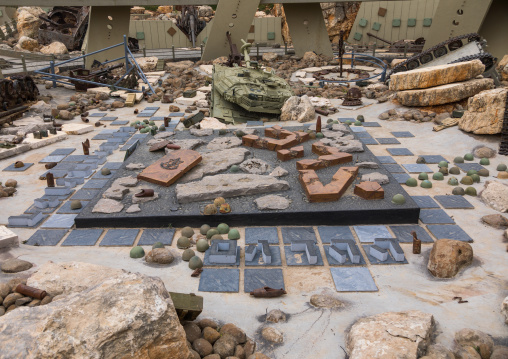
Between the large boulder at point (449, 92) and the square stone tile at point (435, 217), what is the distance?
15.8 feet

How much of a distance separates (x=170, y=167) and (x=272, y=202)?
Result: 172 centimetres

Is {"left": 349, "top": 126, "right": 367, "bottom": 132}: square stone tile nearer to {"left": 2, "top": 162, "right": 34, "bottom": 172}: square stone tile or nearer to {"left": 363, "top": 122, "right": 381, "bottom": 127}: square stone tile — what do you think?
{"left": 363, "top": 122, "right": 381, "bottom": 127}: square stone tile

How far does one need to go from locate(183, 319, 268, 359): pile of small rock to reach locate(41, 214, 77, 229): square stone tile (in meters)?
2.69

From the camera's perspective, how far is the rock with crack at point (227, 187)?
5648 millimetres

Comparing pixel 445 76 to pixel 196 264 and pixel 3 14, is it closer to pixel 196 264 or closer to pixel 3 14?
pixel 196 264

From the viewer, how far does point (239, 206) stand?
5504mm

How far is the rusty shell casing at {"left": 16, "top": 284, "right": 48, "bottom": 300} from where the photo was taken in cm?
362

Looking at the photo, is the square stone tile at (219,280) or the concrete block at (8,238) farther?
the concrete block at (8,238)

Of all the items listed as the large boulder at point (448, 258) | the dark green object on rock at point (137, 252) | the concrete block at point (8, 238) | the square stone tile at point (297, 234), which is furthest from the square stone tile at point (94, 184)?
the large boulder at point (448, 258)

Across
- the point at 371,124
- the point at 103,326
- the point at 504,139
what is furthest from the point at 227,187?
the point at 504,139

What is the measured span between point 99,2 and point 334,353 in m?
14.7

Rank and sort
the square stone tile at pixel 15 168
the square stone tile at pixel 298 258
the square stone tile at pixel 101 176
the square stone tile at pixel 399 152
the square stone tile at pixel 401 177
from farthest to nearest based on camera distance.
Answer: the square stone tile at pixel 399 152, the square stone tile at pixel 15 168, the square stone tile at pixel 101 176, the square stone tile at pixel 401 177, the square stone tile at pixel 298 258

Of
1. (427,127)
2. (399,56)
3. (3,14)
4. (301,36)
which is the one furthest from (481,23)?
(3,14)

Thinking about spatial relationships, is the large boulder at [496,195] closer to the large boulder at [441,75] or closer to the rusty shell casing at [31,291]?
the large boulder at [441,75]
